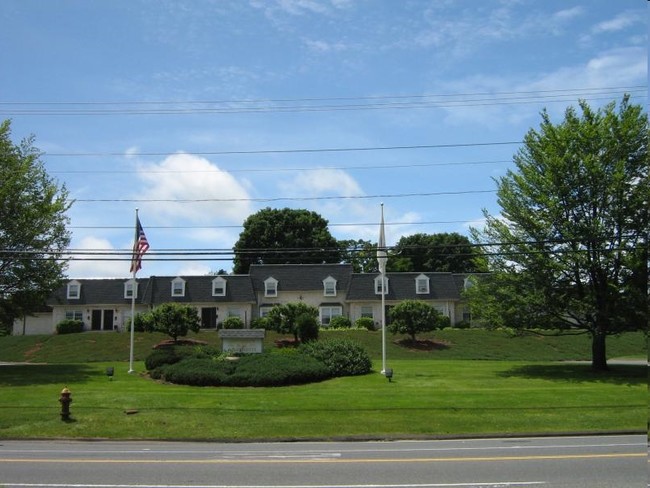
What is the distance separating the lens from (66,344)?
168 ft

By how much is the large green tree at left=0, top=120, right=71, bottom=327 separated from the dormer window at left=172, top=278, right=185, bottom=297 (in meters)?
26.0

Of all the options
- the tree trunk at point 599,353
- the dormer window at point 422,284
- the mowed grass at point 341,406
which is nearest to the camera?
the mowed grass at point 341,406

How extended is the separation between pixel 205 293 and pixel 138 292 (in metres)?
7.07

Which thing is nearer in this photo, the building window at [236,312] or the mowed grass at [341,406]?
the mowed grass at [341,406]

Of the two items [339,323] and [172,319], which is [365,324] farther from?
[172,319]

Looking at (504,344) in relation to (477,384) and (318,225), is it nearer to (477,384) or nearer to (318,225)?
(477,384)

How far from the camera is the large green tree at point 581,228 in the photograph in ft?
103

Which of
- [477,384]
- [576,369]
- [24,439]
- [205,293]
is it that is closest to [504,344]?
[576,369]

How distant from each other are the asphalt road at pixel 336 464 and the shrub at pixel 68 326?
1745 inches

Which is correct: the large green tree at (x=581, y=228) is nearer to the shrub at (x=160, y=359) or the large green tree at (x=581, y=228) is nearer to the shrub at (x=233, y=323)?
the shrub at (x=160, y=359)

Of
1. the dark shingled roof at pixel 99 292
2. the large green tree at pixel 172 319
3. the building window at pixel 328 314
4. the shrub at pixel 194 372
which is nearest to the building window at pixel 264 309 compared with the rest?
the building window at pixel 328 314

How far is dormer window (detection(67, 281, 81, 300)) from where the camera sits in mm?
64062

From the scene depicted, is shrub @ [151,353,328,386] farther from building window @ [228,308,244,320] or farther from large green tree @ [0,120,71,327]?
building window @ [228,308,244,320]

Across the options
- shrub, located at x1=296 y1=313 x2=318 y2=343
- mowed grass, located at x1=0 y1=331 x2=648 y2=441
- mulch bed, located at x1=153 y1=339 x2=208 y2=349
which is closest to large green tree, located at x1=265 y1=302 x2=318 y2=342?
shrub, located at x1=296 y1=313 x2=318 y2=343
